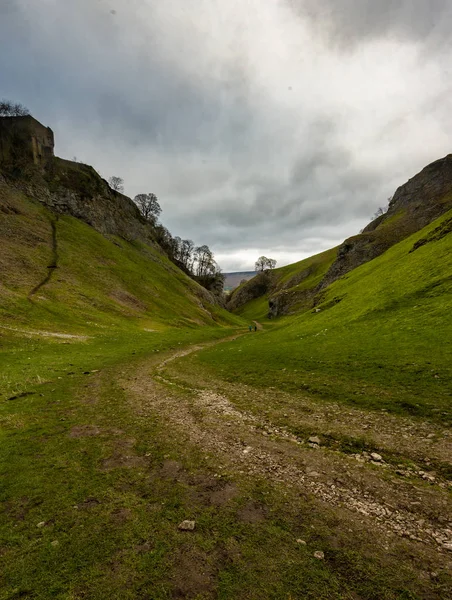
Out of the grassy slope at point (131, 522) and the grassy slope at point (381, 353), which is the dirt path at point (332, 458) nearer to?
the grassy slope at point (131, 522)

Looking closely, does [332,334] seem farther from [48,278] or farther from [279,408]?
[48,278]

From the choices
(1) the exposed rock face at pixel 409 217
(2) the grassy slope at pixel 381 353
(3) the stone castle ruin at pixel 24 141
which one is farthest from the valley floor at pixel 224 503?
(3) the stone castle ruin at pixel 24 141

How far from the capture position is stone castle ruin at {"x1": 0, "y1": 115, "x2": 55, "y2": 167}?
97062mm

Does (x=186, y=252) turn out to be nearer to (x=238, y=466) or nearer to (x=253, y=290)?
(x=253, y=290)

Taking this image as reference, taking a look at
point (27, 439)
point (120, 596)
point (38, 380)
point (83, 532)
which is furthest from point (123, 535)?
point (38, 380)

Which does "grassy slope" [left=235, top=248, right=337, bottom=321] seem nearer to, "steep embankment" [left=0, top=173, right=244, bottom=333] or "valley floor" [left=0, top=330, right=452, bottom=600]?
"steep embankment" [left=0, top=173, right=244, bottom=333]

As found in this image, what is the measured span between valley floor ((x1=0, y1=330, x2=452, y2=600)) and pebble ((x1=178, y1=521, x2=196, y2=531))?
107 mm

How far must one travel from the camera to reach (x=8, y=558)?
6.47 meters

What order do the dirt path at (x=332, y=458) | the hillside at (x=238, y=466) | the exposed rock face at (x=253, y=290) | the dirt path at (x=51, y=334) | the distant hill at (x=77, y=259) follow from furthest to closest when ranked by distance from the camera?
1. the exposed rock face at (x=253, y=290)
2. the distant hill at (x=77, y=259)
3. the dirt path at (x=51, y=334)
4. the dirt path at (x=332, y=458)
5. the hillside at (x=238, y=466)

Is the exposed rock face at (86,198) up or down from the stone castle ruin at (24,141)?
down

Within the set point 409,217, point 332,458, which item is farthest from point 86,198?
point 332,458

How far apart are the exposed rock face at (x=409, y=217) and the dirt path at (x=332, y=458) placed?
88.2 m

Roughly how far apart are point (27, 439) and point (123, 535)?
26.3ft

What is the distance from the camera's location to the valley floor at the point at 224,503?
5957mm
